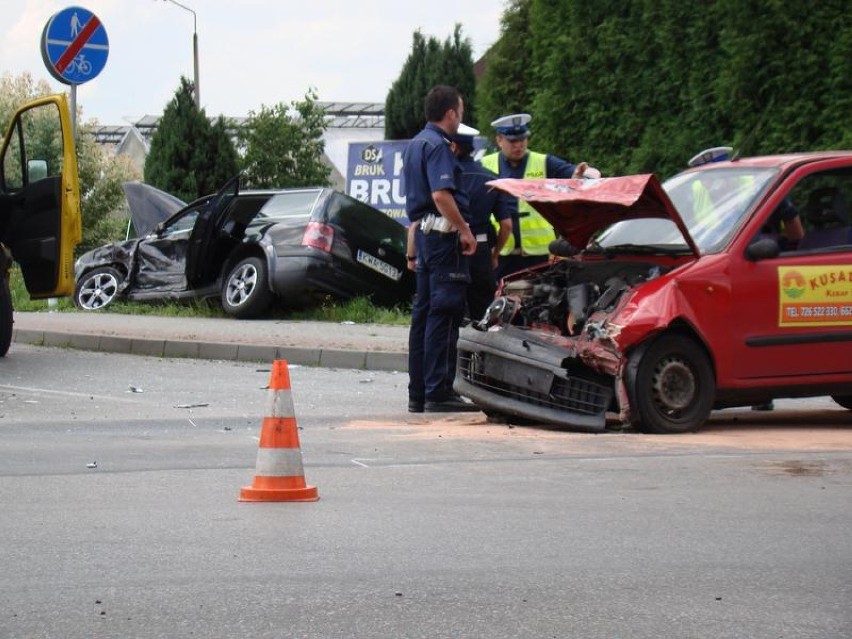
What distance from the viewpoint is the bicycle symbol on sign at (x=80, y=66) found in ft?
65.1

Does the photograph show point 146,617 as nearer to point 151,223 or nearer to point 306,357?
point 306,357

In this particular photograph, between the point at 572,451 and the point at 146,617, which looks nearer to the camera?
the point at 146,617

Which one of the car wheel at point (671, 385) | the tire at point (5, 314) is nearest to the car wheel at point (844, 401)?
the car wheel at point (671, 385)

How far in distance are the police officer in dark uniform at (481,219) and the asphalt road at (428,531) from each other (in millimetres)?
946

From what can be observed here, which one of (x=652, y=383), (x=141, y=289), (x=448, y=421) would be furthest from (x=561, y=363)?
(x=141, y=289)

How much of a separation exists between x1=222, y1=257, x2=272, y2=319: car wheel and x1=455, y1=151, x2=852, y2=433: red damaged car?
8.20 m

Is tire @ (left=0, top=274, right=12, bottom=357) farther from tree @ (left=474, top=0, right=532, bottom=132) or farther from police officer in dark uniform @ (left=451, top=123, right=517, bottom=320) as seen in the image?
tree @ (left=474, top=0, right=532, bottom=132)

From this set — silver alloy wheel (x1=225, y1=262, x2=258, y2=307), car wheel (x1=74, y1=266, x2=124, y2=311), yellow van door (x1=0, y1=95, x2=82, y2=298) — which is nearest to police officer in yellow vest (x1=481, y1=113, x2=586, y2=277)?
yellow van door (x1=0, y1=95, x2=82, y2=298)

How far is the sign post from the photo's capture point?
1964cm

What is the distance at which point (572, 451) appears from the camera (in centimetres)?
882

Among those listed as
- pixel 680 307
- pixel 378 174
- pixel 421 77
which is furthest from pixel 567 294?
pixel 421 77

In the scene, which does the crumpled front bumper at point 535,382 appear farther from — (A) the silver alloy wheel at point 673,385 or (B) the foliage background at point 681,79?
(B) the foliage background at point 681,79

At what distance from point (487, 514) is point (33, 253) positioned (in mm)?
8846

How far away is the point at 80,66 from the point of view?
65.4ft
